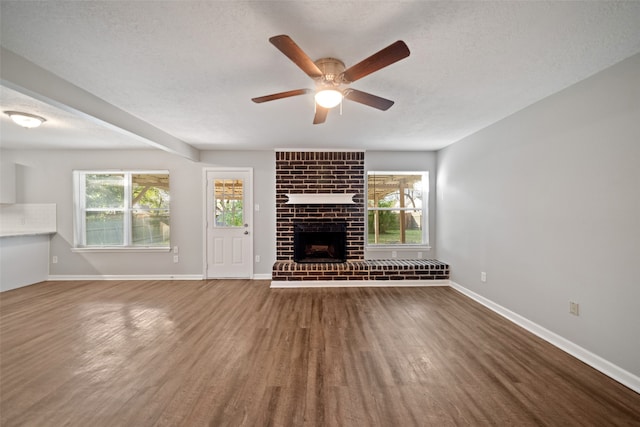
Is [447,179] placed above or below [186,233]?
above

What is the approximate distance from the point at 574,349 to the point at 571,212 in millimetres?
1212

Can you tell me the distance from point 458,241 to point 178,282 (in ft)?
15.9

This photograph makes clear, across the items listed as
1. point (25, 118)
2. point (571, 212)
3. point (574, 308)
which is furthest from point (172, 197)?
point (574, 308)

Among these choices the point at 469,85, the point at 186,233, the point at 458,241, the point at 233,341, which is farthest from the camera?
the point at 186,233

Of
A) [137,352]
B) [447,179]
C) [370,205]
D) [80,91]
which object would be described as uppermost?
[80,91]

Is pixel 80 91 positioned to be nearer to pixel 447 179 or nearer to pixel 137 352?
pixel 137 352

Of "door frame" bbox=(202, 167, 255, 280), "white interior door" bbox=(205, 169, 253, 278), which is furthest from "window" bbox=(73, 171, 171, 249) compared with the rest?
"white interior door" bbox=(205, 169, 253, 278)

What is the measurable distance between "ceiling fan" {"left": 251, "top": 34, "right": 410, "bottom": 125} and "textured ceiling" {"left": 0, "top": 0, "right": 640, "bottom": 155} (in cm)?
12

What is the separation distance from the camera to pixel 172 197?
4801 mm

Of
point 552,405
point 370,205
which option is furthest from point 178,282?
point 552,405

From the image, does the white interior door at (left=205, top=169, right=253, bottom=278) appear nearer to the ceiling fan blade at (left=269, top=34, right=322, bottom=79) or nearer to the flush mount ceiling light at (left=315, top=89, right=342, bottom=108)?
the flush mount ceiling light at (left=315, top=89, right=342, bottom=108)

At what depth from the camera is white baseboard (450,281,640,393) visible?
6.16 feet

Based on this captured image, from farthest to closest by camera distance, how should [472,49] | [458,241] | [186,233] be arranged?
[186,233], [458,241], [472,49]

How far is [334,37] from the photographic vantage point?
1.62 meters
